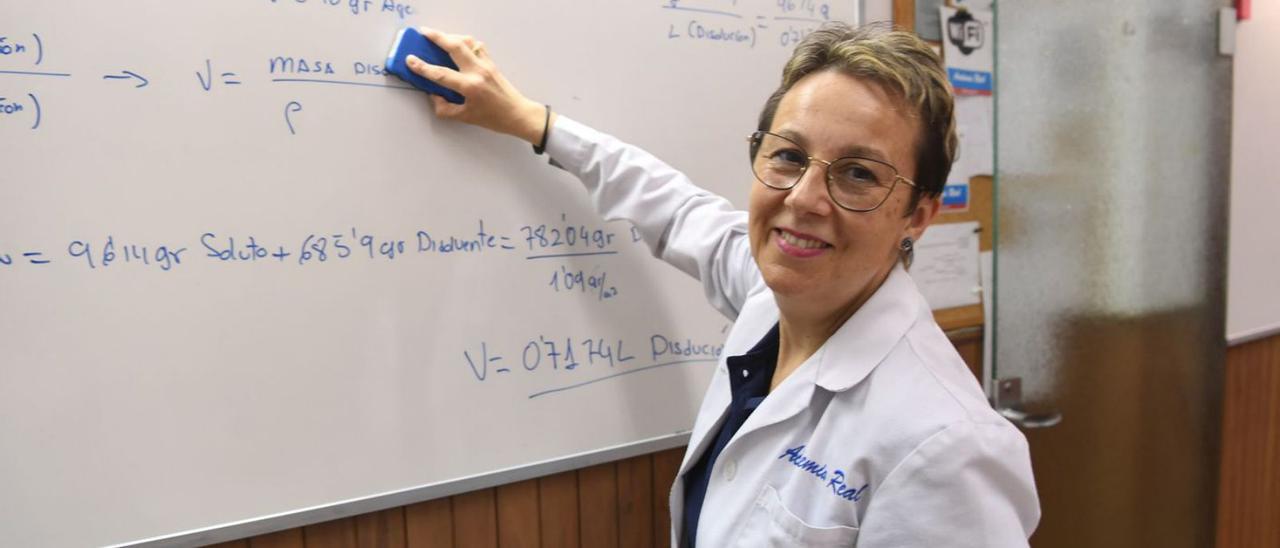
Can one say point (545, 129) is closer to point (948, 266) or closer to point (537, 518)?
point (537, 518)

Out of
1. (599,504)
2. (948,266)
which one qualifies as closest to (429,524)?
(599,504)

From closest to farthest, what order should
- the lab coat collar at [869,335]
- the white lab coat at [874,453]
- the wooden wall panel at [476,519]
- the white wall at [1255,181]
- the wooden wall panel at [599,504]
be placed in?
1. the white lab coat at [874,453]
2. the lab coat collar at [869,335]
3. the wooden wall panel at [476,519]
4. the wooden wall panel at [599,504]
5. the white wall at [1255,181]

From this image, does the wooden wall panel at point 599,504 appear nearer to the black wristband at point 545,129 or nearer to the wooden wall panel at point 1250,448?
the black wristband at point 545,129

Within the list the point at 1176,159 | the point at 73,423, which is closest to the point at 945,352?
the point at 73,423

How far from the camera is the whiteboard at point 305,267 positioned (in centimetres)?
94

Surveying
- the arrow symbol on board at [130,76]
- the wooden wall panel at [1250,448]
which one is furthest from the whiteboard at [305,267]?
the wooden wall panel at [1250,448]

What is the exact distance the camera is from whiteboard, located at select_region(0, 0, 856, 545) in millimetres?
944

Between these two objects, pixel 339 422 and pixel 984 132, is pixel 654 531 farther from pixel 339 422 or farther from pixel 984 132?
pixel 984 132

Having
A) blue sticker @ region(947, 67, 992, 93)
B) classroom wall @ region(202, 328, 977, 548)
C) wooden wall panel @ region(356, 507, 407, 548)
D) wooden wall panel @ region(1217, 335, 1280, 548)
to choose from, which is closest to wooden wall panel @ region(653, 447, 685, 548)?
classroom wall @ region(202, 328, 977, 548)

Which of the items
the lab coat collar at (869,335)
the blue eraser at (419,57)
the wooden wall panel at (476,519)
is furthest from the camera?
the wooden wall panel at (476,519)

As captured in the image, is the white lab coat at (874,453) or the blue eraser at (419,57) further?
the blue eraser at (419,57)

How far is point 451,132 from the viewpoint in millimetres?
1161

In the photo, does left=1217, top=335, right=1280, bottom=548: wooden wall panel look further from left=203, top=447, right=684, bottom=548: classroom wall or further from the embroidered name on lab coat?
the embroidered name on lab coat

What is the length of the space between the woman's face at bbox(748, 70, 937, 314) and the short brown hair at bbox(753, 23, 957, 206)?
1cm
